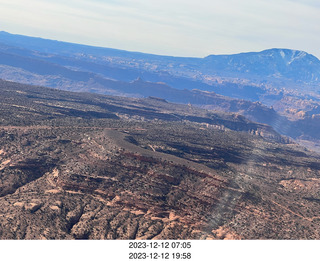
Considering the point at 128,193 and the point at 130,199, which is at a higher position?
the point at 128,193

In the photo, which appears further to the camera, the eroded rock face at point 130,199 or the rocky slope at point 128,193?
the rocky slope at point 128,193

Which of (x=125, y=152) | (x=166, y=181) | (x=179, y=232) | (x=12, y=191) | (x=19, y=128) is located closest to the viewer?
(x=179, y=232)

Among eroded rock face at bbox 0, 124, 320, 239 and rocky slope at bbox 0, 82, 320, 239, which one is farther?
rocky slope at bbox 0, 82, 320, 239

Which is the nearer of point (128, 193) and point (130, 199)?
point (130, 199)

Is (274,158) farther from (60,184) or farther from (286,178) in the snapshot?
(60,184)

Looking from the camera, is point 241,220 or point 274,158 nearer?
point 241,220

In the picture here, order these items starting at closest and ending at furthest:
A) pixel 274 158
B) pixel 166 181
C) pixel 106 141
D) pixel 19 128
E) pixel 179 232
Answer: pixel 179 232
pixel 166 181
pixel 106 141
pixel 19 128
pixel 274 158

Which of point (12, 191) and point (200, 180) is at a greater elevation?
point (200, 180)

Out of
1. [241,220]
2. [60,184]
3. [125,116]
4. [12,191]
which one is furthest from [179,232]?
[125,116]

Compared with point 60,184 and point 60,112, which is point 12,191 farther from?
point 60,112
